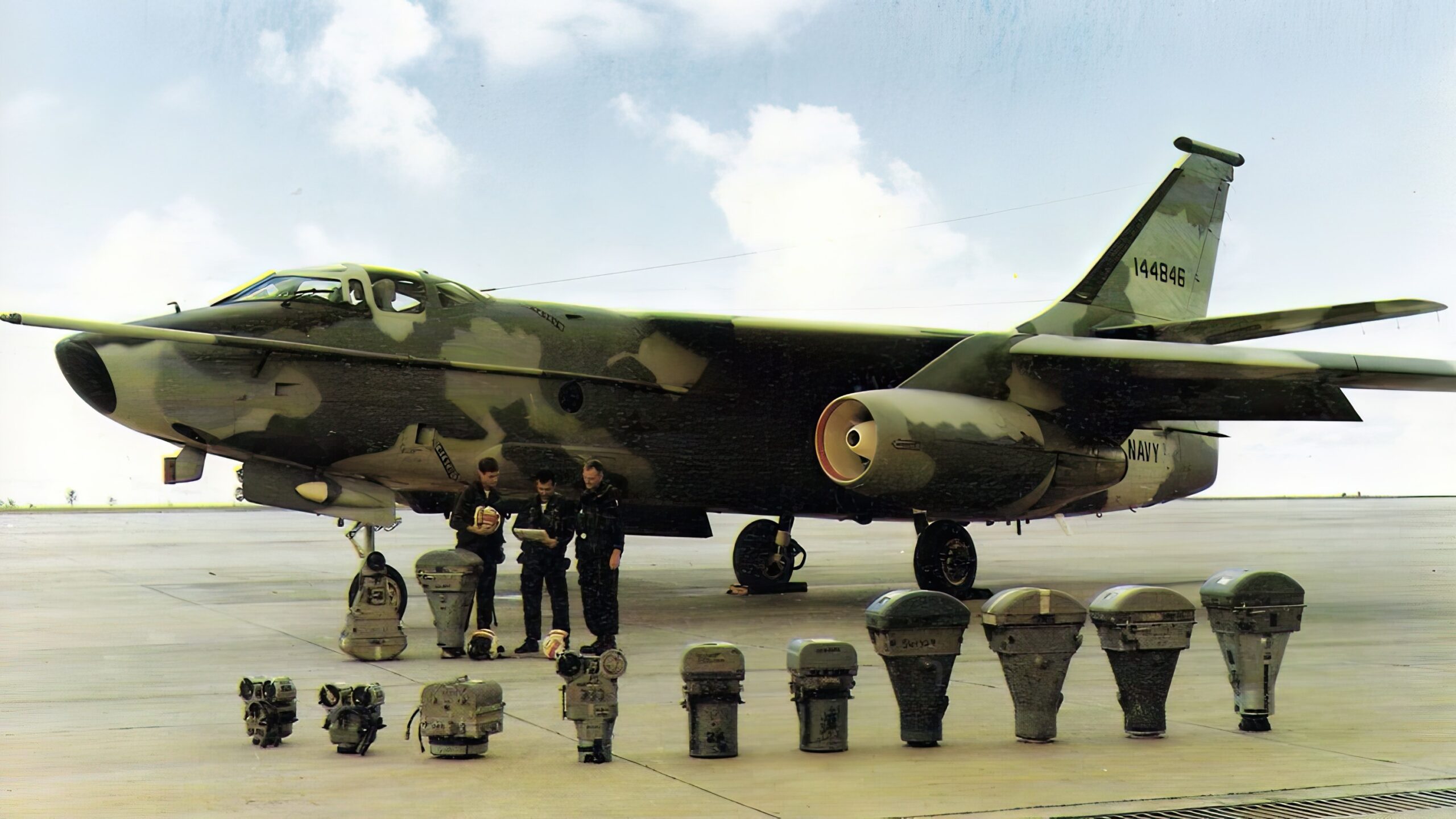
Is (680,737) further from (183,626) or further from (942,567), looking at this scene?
(942,567)

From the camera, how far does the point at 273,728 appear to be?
6613 mm

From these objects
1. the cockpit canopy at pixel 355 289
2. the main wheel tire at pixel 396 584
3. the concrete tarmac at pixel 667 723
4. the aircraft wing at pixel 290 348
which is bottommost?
the concrete tarmac at pixel 667 723

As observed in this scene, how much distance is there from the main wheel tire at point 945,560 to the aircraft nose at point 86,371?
8245mm

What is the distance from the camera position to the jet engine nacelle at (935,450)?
39.6 ft

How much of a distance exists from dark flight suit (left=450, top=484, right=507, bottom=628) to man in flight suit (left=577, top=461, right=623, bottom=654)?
0.82m

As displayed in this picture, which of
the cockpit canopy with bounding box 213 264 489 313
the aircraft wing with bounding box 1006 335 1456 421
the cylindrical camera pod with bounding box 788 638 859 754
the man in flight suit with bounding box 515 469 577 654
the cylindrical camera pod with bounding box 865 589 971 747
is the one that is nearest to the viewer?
the cylindrical camera pod with bounding box 788 638 859 754

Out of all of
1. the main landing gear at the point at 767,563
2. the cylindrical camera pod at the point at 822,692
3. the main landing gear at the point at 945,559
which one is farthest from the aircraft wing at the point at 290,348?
the cylindrical camera pod at the point at 822,692

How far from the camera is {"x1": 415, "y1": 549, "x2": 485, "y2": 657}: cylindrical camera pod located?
9609 mm

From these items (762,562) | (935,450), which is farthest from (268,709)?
(762,562)

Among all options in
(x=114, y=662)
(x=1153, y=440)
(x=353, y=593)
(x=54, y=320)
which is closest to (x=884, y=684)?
(x=353, y=593)

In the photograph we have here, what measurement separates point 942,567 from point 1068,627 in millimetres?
8104

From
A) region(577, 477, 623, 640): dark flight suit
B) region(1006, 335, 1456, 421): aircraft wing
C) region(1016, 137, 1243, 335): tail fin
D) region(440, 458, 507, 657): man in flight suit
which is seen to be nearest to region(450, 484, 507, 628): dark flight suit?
region(440, 458, 507, 657): man in flight suit

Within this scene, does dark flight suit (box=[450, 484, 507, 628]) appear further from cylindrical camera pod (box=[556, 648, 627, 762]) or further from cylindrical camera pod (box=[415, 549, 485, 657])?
cylindrical camera pod (box=[556, 648, 627, 762])

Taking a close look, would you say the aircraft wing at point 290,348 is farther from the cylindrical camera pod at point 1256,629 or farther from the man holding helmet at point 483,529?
the cylindrical camera pod at point 1256,629
